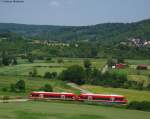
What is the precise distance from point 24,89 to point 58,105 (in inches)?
577

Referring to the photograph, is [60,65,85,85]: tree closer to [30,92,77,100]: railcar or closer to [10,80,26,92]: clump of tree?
[10,80,26,92]: clump of tree

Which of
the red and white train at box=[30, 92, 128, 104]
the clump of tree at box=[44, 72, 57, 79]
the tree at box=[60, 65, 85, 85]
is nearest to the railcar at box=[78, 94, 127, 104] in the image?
the red and white train at box=[30, 92, 128, 104]

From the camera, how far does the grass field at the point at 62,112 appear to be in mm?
41906

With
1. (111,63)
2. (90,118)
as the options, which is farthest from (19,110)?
(111,63)

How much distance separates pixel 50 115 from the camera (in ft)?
139

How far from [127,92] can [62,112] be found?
71.5 ft

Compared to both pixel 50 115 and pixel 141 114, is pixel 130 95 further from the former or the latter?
pixel 50 115

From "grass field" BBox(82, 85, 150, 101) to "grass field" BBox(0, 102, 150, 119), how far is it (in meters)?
9.39

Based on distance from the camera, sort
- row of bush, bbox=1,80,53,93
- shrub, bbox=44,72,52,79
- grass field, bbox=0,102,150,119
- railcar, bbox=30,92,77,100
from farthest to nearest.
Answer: shrub, bbox=44,72,52,79 < row of bush, bbox=1,80,53,93 < railcar, bbox=30,92,77,100 < grass field, bbox=0,102,150,119

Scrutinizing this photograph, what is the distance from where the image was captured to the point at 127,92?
2539 inches

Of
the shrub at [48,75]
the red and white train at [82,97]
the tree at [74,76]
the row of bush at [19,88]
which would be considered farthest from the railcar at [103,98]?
the shrub at [48,75]

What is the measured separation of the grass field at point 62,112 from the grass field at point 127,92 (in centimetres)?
939

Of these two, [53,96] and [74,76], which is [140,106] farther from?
[74,76]

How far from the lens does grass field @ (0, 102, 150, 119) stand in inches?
1650
